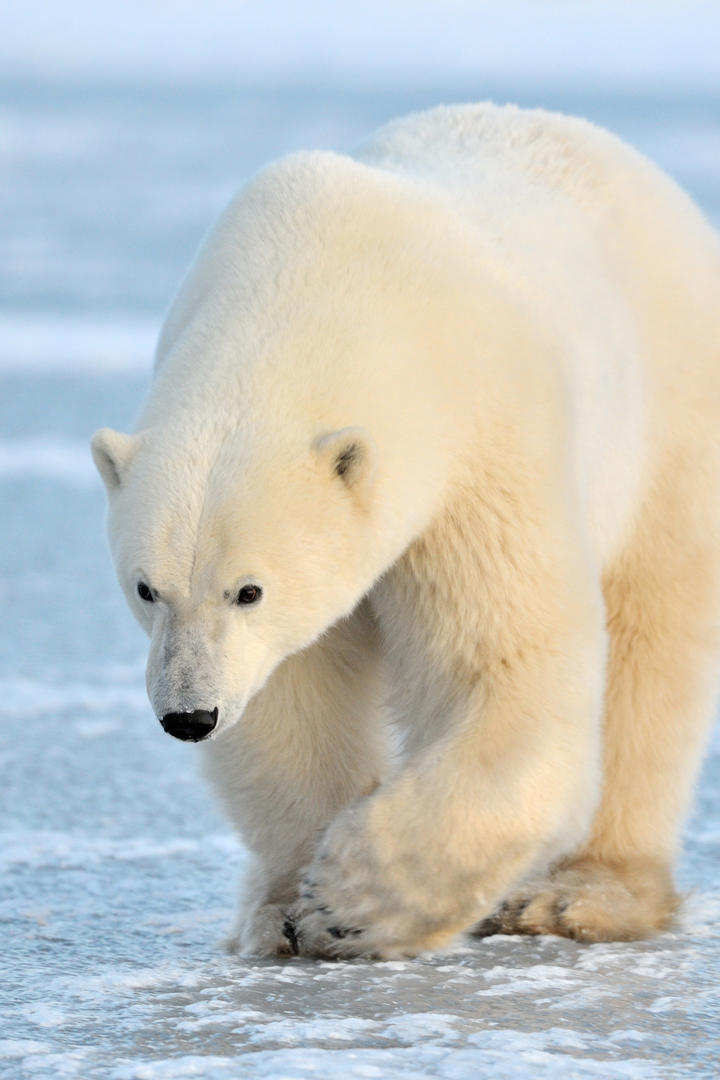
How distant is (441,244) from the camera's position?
112 inches

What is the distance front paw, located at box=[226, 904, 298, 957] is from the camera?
2.91 meters

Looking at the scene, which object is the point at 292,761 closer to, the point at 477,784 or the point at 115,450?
the point at 477,784

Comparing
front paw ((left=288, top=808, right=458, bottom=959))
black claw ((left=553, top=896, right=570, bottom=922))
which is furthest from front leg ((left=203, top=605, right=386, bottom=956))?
black claw ((left=553, top=896, right=570, bottom=922))

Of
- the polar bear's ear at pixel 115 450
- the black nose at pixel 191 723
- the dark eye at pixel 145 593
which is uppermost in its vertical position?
the polar bear's ear at pixel 115 450

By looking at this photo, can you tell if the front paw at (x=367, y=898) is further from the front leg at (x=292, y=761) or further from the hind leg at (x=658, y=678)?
the hind leg at (x=658, y=678)

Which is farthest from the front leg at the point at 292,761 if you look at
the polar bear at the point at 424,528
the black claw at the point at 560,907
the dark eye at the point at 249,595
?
the dark eye at the point at 249,595

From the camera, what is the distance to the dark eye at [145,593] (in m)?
2.51

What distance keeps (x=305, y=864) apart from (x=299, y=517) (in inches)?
32.2

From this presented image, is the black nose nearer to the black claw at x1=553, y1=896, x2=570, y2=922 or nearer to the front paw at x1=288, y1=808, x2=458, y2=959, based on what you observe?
the front paw at x1=288, y1=808, x2=458, y2=959

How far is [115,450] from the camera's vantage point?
2.60 meters

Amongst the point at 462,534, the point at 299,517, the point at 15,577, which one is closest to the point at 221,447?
the point at 299,517

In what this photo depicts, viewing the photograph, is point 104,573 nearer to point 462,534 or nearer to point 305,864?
point 305,864

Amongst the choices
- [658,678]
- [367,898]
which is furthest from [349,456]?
[658,678]

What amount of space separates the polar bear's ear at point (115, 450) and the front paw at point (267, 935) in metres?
0.80
